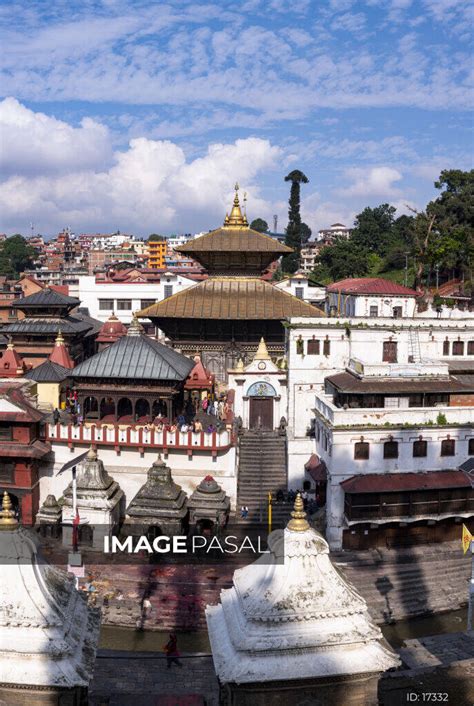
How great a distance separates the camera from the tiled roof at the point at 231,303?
4553cm

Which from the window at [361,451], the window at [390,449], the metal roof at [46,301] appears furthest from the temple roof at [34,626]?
the metal roof at [46,301]

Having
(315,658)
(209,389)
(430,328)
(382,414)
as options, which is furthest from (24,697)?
(430,328)

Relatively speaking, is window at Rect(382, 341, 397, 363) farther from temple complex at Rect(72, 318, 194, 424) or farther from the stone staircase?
temple complex at Rect(72, 318, 194, 424)

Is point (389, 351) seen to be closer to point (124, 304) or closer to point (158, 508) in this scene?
point (158, 508)

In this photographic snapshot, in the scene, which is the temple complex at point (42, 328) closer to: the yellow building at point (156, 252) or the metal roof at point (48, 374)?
the metal roof at point (48, 374)

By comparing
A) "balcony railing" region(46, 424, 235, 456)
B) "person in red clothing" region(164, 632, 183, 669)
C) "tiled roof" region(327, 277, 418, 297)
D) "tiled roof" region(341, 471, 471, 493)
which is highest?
"tiled roof" region(327, 277, 418, 297)

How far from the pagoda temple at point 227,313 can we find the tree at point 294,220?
5648 centimetres

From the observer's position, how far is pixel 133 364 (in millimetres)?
35531

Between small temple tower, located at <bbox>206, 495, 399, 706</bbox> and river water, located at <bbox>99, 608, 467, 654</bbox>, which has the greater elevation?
small temple tower, located at <bbox>206, 495, 399, 706</bbox>

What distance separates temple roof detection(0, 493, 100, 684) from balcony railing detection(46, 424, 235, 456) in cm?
2094

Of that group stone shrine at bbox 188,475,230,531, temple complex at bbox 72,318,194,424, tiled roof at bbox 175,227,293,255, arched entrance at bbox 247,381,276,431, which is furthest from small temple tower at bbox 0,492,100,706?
tiled roof at bbox 175,227,293,255

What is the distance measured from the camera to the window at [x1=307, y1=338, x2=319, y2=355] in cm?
3812

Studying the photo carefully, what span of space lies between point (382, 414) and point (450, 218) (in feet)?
167

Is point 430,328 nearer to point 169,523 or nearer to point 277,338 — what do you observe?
point 277,338
